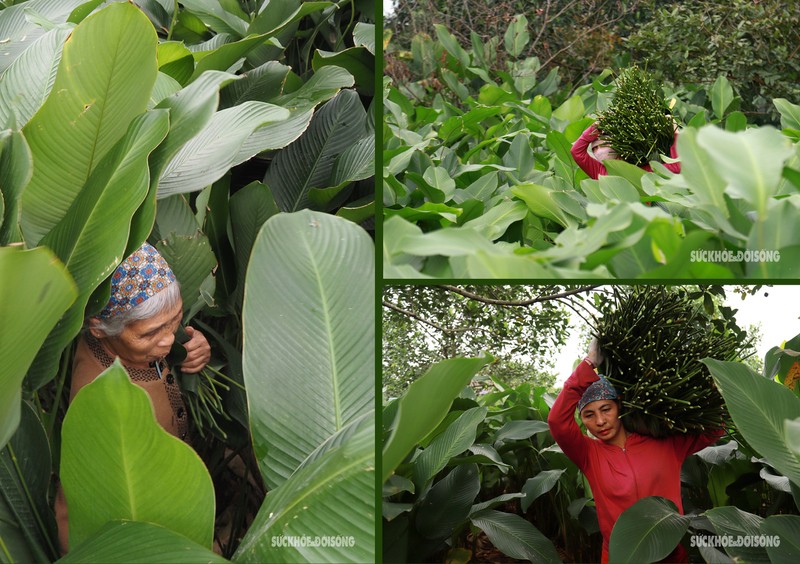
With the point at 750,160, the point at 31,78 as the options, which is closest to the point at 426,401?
the point at 750,160

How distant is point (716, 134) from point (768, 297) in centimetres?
21

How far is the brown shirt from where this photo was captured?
814 millimetres

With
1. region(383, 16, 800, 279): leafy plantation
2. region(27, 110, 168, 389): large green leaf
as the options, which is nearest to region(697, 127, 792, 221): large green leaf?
region(383, 16, 800, 279): leafy plantation

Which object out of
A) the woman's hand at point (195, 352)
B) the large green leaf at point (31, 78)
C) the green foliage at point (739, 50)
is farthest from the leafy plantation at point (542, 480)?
the green foliage at point (739, 50)

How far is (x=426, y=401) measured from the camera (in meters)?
0.65

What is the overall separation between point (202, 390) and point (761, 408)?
0.62 m

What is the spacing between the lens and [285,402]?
785 mm

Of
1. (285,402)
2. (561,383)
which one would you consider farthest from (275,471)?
(561,383)

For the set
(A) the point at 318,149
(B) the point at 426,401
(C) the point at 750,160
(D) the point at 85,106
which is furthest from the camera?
(A) the point at 318,149

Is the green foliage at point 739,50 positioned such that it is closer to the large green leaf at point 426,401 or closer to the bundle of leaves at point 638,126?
the bundle of leaves at point 638,126

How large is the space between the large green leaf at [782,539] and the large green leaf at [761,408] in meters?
0.04

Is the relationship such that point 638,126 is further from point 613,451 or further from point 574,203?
point 613,451

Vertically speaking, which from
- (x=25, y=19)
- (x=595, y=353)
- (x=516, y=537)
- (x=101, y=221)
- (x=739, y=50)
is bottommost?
(x=516, y=537)

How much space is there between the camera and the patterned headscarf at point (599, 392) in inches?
28.6
